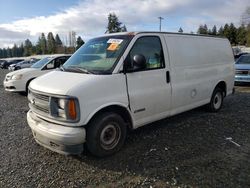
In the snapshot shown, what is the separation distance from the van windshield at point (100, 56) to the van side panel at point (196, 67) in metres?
1.19

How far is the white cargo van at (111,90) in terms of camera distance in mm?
3590

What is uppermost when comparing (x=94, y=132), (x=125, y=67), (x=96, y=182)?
(x=125, y=67)

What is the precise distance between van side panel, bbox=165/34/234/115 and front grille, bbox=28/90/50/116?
99.1 inches

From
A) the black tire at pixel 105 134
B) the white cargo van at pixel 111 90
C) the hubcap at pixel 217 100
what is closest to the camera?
the white cargo van at pixel 111 90

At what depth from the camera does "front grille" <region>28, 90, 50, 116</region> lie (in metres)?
3.79

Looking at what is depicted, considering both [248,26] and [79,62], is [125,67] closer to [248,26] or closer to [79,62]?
[79,62]

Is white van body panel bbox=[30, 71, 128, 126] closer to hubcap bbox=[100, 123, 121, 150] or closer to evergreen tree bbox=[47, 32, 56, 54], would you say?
hubcap bbox=[100, 123, 121, 150]

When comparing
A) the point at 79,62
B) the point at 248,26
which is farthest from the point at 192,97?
the point at 248,26

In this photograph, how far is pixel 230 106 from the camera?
7488mm

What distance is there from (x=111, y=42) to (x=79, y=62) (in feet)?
2.33

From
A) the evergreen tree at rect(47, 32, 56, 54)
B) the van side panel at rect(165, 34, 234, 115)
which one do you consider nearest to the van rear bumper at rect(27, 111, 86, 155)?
the van side panel at rect(165, 34, 234, 115)

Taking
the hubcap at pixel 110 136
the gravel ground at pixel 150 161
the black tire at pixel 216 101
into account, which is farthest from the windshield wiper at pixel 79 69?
the black tire at pixel 216 101

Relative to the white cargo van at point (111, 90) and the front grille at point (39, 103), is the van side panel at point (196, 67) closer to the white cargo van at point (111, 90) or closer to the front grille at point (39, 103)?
the white cargo van at point (111, 90)

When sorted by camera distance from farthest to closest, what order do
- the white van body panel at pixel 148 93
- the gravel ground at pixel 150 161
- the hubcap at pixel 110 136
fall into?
1. the white van body panel at pixel 148 93
2. the hubcap at pixel 110 136
3. the gravel ground at pixel 150 161
